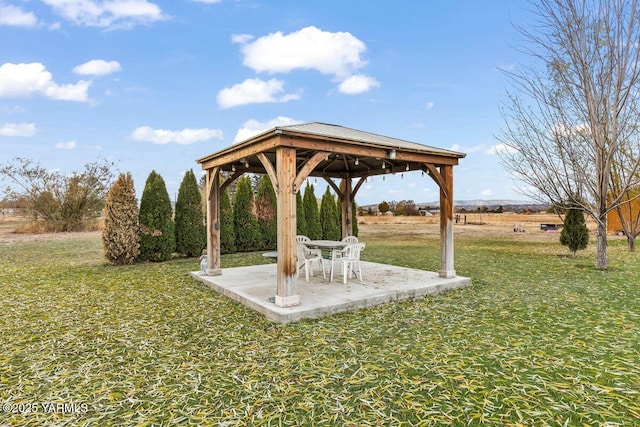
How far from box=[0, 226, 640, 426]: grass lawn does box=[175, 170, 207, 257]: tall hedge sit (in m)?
4.28

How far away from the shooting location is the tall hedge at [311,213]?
43.1ft

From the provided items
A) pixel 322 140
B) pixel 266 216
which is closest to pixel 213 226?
pixel 322 140

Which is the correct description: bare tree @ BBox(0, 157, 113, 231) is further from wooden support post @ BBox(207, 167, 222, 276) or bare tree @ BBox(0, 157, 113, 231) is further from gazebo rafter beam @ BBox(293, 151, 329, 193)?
gazebo rafter beam @ BBox(293, 151, 329, 193)

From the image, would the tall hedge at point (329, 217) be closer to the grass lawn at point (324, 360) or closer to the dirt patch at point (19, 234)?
the grass lawn at point (324, 360)

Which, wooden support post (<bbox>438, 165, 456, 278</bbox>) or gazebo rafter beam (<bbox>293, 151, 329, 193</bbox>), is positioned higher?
gazebo rafter beam (<bbox>293, 151, 329, 193</bbox>)

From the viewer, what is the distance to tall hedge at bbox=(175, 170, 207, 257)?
10.2m

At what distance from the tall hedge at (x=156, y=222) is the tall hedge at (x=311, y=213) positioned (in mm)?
5019

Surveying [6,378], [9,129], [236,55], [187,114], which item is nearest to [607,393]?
[6,378]

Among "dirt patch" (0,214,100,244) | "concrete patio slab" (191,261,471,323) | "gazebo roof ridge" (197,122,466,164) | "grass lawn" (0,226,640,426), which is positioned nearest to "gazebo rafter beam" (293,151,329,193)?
"gazebo roof ridge" (197,122,466,164)

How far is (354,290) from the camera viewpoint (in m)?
5.48

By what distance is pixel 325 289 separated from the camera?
18.3 ft

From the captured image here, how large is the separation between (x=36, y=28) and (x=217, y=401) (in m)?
10.8

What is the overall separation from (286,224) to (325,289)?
163 centimetres

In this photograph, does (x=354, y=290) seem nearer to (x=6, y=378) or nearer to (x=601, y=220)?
(x=6, y=378)
